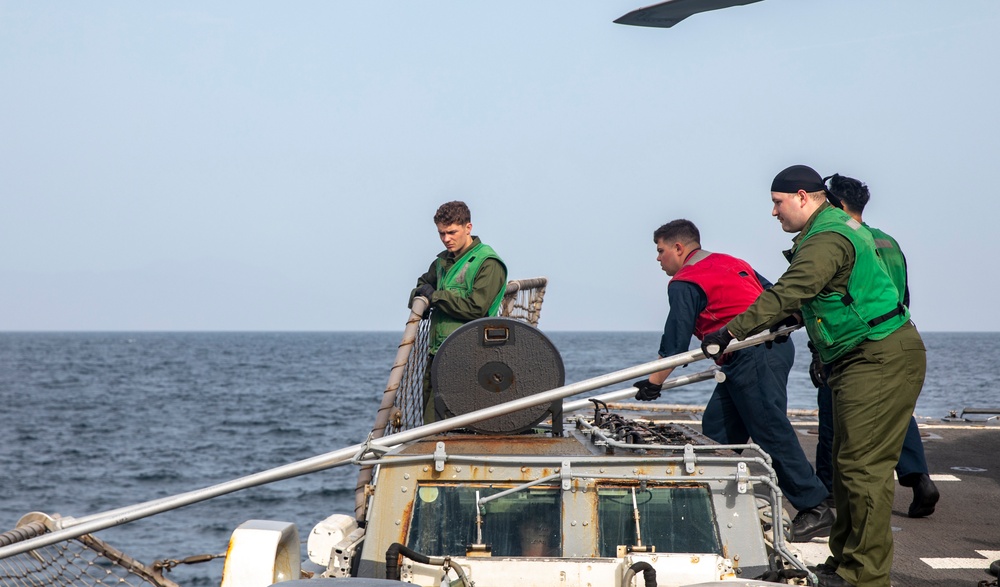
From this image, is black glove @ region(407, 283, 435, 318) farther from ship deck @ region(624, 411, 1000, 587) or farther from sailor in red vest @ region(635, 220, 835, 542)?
ship deck @ region(624, 411, 1000, 587)

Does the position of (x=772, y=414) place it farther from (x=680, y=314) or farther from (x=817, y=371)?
(x=680, y=314)

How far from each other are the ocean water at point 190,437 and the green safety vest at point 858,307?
12.2 m

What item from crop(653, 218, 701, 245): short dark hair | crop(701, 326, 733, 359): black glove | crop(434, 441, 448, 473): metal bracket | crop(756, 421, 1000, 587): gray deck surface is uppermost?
crop(653, 218, 701, 245): short dark hair

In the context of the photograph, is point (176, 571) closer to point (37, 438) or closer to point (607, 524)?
point (607, 524)

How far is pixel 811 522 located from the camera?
668 centimetres

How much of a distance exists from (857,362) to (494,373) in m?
1.85

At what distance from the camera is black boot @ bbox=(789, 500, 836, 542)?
21.8 ft

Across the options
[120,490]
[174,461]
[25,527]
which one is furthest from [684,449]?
[174,461]

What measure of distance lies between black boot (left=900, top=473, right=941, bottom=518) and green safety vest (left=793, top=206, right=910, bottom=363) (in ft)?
8.83

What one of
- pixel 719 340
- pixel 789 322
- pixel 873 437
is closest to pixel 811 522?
pixel 789 322

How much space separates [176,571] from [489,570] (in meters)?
12.7

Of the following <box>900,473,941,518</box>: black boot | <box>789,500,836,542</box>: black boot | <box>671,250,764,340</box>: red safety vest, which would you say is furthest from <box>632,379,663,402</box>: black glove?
<box>900,473,941,518</box>: black boot

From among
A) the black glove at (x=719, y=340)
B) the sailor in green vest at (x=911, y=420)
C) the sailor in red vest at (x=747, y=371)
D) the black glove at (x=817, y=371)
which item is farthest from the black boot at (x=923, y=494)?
the black glove at (x=719, y=340)

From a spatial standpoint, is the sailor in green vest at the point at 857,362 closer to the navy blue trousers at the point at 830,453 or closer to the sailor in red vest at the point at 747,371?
the sailor in red vest at the point at 747,371
